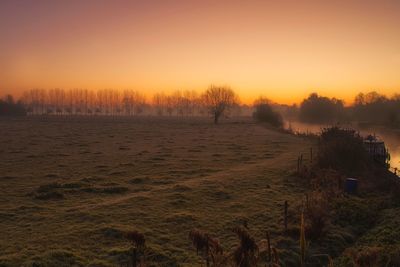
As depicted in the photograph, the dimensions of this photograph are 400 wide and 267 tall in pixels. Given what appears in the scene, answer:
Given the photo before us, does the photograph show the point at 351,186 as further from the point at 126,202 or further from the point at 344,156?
the point at 126,202

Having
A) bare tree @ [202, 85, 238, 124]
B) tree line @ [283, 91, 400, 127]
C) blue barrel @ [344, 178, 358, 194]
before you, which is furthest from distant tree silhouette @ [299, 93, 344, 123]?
blue barrel @ [344, 178, 358, 194]

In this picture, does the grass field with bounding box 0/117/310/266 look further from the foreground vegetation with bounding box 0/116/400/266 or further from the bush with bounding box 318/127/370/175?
the bush with bounding box 318/127/370/175

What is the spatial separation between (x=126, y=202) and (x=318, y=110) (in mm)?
150268

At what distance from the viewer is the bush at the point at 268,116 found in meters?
102

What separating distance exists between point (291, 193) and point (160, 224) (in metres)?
9.77

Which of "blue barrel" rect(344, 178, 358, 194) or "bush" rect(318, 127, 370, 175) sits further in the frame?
"bush" rect(318, 127, 370, 175)

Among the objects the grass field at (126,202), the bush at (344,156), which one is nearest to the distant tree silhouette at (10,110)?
the grass field at (126,202)

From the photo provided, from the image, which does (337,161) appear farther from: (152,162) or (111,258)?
(111,258)

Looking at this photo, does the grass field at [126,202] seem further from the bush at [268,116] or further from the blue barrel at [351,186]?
the bush at [268,116]

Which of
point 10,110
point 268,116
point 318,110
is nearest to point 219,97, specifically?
point 268,116

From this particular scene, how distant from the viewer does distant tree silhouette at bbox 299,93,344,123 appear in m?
156

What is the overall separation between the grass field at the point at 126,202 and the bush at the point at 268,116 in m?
67.2

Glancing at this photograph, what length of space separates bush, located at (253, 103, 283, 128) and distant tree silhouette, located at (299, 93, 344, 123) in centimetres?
5877

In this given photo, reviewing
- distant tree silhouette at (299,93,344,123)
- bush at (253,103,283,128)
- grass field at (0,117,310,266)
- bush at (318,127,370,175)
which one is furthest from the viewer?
distant tree silhouette at (299,93,344,123)
